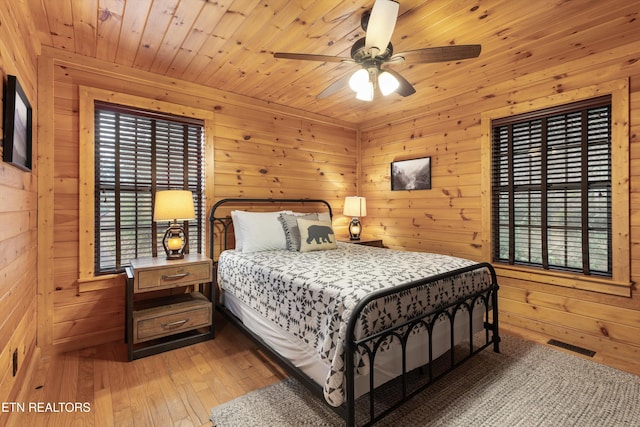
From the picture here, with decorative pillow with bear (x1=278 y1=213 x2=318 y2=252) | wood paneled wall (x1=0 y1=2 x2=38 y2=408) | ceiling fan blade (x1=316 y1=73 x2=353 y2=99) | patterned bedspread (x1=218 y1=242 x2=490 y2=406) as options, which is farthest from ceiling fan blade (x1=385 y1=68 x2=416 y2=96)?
wood paneled wall (x1=0 y1=2 x2=38 y2=408)

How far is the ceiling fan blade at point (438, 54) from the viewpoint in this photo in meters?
1.81

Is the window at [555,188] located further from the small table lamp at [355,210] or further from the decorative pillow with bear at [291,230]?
the decorative pillow with bear at [291,230]

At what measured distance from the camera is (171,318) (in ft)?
8.36

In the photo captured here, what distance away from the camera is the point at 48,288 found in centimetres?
247

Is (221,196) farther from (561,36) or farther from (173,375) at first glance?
(561,36)

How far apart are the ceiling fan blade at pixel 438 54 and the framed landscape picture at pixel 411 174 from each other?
1.96 meters

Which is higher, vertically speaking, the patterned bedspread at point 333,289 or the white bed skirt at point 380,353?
the patterned bedspread at point 333,289

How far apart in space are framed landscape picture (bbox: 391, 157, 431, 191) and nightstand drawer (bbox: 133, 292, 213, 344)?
2.68 metres

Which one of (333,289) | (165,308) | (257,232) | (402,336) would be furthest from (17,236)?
(402,336)

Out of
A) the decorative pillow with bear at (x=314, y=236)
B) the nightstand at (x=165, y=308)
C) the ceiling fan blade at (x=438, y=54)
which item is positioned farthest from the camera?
the decorative pillow with bear at (x=314, y=236)

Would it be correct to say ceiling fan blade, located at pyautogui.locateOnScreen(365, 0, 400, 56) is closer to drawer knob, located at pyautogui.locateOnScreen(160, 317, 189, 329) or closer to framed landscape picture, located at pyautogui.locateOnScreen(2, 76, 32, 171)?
framed landscape picture, located at pyautogui.locateOnScreen(2, 76, 32, 171)

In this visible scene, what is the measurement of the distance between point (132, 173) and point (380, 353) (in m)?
2.62

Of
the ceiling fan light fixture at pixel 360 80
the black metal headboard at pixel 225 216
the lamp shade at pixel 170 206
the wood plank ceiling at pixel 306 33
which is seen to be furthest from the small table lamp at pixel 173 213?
the ceiling fan light fixture at pixel 360 80

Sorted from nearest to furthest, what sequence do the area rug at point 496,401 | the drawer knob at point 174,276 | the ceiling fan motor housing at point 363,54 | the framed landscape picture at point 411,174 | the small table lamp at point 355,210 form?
the area rug at point 496,401 < the ceiling fan motor housing at point 363,54 < the drawer knob at point 174,276 < the framed landscape picture at point 411,174 < the small table lamp at point 355,210
